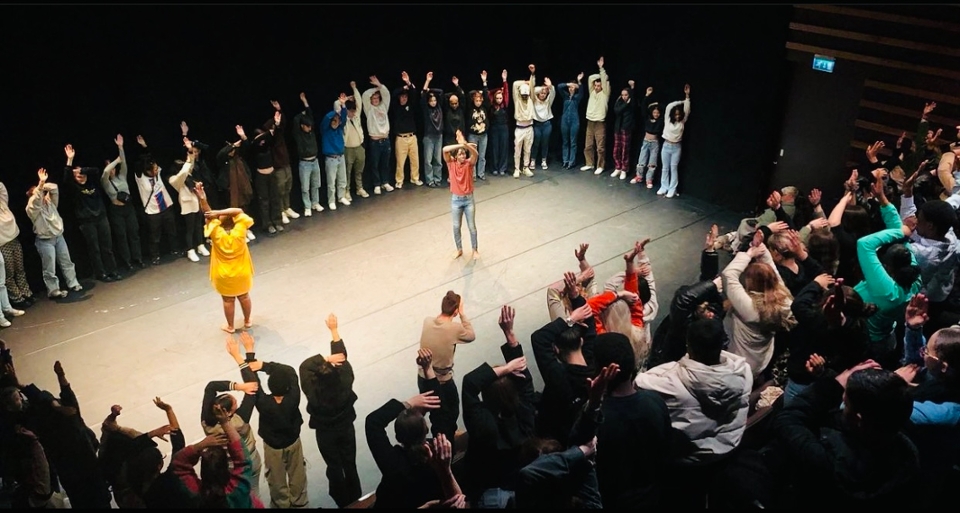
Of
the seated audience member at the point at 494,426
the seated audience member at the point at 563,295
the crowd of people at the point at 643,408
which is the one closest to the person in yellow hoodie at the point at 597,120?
the crowd of people at the point at 643,408

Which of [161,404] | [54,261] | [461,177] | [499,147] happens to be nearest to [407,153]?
[499,147]

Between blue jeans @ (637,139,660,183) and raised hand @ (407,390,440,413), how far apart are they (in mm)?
7066

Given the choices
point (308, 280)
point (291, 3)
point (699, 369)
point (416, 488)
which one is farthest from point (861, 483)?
point (291, 3)

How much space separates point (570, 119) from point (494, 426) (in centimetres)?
796

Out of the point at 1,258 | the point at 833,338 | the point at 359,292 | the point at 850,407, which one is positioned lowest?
the point at 359,292

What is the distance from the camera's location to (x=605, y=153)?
1153 cm

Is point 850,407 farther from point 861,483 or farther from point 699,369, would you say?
point 699,369

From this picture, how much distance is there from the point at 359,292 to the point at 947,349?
18.4ft

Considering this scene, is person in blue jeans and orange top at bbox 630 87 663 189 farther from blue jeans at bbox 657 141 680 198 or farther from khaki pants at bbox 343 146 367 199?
khaki pants at bbox 343 146 367 199

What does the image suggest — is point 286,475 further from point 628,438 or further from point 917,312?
point 917,312

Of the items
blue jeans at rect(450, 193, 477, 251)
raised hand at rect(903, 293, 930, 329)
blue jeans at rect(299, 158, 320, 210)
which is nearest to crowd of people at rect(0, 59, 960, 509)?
raised hand at rect(903, 293, 930, 329)

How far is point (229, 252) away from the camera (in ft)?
23.5

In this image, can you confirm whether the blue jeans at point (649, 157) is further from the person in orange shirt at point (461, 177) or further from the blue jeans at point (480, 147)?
the person in orange shirt at point (461, 177)

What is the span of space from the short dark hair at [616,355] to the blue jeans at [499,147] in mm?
7598
